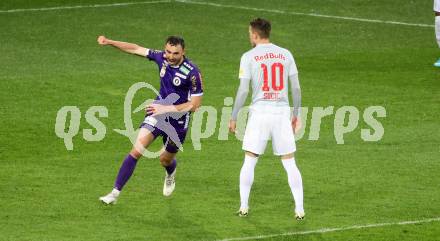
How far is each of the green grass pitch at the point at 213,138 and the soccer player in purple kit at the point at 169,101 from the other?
0.62 m

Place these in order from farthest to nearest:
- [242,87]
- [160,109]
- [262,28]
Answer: [160,109]
[262,28]
[242,87]

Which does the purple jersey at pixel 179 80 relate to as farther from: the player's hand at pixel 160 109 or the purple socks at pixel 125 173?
the purple socks at pixel 125 173

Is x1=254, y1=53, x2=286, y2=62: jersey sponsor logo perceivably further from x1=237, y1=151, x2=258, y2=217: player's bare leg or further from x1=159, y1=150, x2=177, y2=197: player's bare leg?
x1=159, y1=150, x2=177, y2=197: player's bare leg

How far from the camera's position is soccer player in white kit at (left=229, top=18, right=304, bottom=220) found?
15.1 m

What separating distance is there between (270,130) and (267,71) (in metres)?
0.78

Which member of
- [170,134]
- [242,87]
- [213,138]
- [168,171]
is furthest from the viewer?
[213,138]

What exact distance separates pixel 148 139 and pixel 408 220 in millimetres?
3657

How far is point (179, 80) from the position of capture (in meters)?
16.3

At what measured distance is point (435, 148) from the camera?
19.7 meters

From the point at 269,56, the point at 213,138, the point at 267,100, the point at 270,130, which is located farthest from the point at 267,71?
the point at 213,138

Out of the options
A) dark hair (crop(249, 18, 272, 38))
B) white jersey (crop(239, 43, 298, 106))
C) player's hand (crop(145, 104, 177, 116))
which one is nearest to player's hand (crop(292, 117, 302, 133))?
white jersey (crop(239, 43, 298, 106))

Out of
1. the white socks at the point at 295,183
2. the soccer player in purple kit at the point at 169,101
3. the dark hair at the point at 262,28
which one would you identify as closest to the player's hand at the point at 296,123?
the white socks at the point at 295,183

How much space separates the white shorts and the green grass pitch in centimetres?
100

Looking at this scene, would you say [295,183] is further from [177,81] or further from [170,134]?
[177,81]
